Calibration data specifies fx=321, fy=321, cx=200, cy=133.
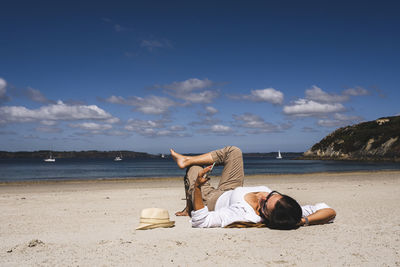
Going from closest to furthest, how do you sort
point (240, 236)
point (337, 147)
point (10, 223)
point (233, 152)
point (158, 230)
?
point (240, 236)
point (158, 230)
point (233, 152)
point (10, 223)
point (337, 147)

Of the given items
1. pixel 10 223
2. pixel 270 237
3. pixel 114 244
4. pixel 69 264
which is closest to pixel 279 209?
pixel 270 237

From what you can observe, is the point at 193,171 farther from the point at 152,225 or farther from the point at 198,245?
the point at 198,245

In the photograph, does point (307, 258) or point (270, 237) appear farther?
point (270, 237)

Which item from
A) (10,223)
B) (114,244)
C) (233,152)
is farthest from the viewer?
(10,223)

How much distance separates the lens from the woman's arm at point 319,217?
465cm

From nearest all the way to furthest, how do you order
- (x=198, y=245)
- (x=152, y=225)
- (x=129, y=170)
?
(x=198, y=245), (x=152, y=225), (x=129, y=170)

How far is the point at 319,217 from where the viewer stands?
473 centimetres

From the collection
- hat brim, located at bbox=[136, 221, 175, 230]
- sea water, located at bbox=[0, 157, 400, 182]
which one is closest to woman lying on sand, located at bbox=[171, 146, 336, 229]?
hat brim, located at bbox=[136, 221, 175, 230]

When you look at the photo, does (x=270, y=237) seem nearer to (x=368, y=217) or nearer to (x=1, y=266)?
(x=368, y=217)

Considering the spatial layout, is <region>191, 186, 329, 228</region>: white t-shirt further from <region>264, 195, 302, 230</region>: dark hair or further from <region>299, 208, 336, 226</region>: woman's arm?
<region>299, 208, 336, 226</region>: woman's arm

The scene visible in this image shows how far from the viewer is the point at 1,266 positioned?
3139mm

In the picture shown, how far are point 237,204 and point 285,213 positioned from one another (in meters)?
0.65

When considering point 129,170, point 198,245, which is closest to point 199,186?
point 198,245

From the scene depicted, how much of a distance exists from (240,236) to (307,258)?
1019mm
